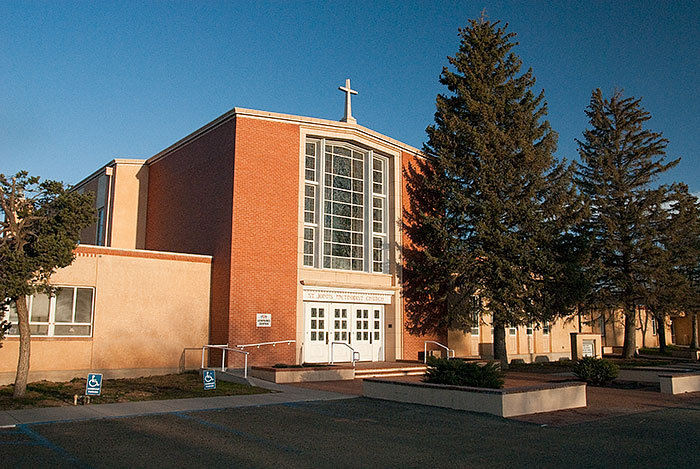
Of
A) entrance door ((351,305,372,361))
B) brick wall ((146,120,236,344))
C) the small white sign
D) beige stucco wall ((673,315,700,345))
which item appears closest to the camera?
the small white sign

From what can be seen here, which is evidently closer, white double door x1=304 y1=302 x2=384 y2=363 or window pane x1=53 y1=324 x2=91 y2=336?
window pane x1=53 y1=324 x2=91 y2=336

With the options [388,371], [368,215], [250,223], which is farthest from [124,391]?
[368,215]

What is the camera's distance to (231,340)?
19.7 meters

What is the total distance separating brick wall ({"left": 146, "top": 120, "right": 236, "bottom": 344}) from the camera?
20.6 m

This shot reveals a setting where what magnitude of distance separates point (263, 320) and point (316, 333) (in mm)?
2398

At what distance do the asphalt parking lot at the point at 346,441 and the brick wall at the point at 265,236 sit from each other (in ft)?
27.6

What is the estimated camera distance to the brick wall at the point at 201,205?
20.6 m

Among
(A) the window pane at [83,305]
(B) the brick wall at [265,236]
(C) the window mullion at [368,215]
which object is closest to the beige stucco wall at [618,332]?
(C) the window mullion at [368,215]

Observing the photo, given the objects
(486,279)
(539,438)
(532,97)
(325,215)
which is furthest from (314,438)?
(532,97)

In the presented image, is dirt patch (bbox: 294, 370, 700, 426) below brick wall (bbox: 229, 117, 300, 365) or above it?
below

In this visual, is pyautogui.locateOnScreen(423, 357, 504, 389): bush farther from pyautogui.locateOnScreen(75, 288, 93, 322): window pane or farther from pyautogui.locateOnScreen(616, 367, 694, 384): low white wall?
pyautogui.locateOnScreen(75, 288, 93, 322): window pane

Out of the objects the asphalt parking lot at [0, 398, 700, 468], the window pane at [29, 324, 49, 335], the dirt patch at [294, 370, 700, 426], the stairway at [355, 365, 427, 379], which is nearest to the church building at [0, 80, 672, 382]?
the window pane at [29, 324, 49, 335]

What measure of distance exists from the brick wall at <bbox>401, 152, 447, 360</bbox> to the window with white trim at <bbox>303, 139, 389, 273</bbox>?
30.5 inches

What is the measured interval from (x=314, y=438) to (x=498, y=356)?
1709 cm
